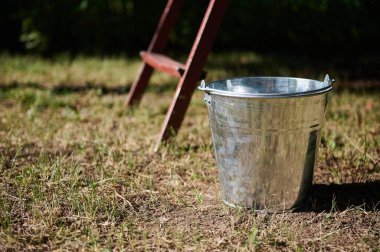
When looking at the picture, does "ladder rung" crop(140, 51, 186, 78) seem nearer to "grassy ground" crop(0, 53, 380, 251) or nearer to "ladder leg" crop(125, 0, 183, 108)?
"ladder leg" crop(125, 0, 183, 108)

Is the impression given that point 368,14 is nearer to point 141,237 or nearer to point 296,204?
point 296,204

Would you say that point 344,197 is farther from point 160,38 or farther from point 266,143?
point 160,38

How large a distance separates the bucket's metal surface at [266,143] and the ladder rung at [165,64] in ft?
2.50

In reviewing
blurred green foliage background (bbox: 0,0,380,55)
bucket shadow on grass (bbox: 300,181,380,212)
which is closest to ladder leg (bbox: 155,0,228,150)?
bucket shadow on grass (bbox: 300,181,380,212)

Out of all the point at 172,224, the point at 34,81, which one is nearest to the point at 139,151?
the point at 172,224

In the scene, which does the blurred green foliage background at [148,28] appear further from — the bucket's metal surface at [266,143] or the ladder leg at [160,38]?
the bucket's metal surface at [266,143]

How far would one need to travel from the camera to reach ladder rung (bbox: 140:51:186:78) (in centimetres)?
274

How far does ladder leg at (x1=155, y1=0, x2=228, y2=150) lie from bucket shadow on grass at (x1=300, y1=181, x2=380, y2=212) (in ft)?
3.04

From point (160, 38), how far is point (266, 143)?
1787mm

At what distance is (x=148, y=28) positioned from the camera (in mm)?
6414

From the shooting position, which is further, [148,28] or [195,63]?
[148,28]

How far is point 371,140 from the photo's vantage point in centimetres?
282

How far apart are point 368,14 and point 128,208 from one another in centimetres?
460

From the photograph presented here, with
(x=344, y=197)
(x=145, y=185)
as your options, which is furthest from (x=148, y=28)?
(x=344, y=197)
